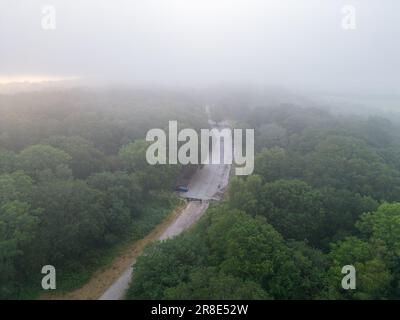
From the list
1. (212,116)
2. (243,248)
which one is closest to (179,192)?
(243,248)

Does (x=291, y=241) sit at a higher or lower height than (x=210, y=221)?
higher

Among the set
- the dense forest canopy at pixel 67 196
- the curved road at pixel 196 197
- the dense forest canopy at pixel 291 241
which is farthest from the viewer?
the curved road at pixel 196 197

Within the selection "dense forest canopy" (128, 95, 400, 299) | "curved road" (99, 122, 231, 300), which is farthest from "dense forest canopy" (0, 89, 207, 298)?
"dense forest canopy" (128, 95, 400, 299)

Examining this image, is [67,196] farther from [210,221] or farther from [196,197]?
[196,197]

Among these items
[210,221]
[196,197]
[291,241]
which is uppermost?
[291,241]

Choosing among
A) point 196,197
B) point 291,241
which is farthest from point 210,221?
point 196,197

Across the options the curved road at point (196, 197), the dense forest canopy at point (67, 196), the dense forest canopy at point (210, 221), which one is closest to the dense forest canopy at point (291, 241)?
the dense forest canopy at point (210, 221)

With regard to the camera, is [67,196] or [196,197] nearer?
[67,196]

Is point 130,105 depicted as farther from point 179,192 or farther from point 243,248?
point 243,248

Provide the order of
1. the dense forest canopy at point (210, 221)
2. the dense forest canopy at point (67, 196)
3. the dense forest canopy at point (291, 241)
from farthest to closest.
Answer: the dense forest canopy at point (67, 196), the dense forest canopy at point (210, 221), the dense forest canopy at point (291, 241)

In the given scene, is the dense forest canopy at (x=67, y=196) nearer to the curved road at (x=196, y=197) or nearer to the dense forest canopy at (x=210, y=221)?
the dense forest canopy at (x=210, y=221)

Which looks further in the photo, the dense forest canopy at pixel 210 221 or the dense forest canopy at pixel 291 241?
the dense forest canopy at pixel 210 221

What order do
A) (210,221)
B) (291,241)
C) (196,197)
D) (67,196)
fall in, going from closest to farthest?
(291,241), (67,196), (210,221), (196,197)
